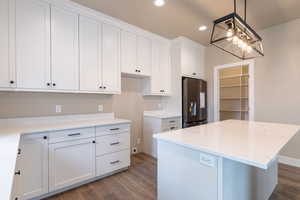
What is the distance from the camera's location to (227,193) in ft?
3.65

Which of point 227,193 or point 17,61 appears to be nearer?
point 227,193

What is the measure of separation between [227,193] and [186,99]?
2450 mm

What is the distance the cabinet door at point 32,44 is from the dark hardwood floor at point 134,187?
1.57 metres

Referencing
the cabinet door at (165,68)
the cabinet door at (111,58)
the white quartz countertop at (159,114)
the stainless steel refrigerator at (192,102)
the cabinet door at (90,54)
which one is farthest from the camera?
the cabinet door at (165,68)

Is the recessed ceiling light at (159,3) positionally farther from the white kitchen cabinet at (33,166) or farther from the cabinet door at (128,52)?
the white kitchen cabinet at (33,166)

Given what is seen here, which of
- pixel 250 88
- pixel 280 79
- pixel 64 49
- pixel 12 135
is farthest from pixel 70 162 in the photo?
pixel 280 79

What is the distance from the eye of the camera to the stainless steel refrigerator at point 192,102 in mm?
3465

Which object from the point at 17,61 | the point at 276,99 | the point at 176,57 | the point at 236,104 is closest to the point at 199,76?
the point at 176,57

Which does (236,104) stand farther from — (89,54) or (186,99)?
(89,54)

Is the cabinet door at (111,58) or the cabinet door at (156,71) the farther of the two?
the cabinet door at (156,71)

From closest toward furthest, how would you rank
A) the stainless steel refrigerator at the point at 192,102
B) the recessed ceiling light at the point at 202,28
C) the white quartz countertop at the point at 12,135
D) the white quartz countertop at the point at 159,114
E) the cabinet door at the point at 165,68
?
the white quartz countertop at the point at 12,135 → the recessed ceiling light at the point at 202,28 → the white quartz countertop at the point at 159,114 → the stainless steel refrigerator at the point at 192,102 → the cabinet door at the point at 165,68

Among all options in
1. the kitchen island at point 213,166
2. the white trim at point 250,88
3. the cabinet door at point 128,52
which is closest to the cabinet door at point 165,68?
the cabinet door at point 128,52

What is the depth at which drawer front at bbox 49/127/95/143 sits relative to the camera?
191 cm

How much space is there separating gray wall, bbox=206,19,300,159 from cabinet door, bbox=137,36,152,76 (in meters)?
2.35
